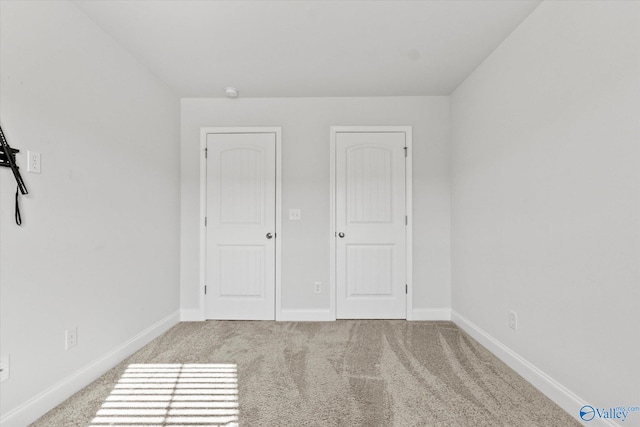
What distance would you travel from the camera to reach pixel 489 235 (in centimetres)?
252

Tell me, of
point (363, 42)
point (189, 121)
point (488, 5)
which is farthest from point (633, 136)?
point (189, 121)

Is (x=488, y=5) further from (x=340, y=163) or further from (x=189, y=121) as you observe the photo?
(x=189, y=121)

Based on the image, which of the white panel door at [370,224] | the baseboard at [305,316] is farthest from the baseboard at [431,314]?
the baseboard at [305,316]

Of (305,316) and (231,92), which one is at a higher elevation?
(231,92)

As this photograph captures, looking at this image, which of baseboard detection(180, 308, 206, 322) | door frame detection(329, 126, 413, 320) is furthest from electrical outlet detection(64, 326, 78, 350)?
door frame detection(329, 126, 413, 320)

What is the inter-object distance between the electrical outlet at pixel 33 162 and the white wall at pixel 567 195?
117 inches

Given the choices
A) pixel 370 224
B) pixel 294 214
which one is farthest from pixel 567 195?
pixel 294 214

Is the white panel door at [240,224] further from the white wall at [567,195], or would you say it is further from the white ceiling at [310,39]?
the white wall at [567,195]

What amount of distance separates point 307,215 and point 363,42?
1738 millimetres

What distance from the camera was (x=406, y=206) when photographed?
3.30m

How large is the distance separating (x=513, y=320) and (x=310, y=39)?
255 centimetres

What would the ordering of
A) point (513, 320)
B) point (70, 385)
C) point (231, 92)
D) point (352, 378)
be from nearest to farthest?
point (70, 385)
point (352, 378)
point (513, 320)
point (231, 92)

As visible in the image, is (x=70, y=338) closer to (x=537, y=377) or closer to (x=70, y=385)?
(x=70, y=385)

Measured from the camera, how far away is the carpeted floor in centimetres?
167
